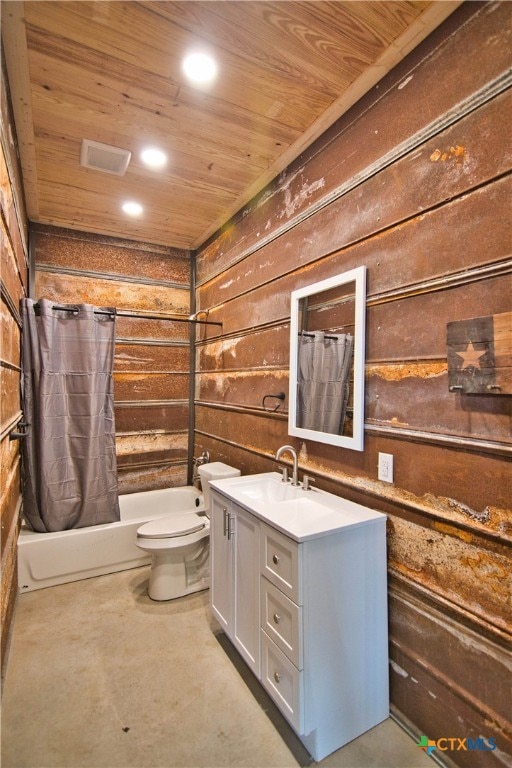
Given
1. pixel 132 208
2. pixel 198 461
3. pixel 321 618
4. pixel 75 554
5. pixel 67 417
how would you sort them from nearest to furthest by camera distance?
pixel 321 618, pixel 75 554, pixel 67 417, pixel 132 208, pixel 198 461

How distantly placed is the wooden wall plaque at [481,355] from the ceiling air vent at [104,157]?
6.98ft

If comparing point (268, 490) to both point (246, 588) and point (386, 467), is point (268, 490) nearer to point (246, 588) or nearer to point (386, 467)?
point (246, 588)

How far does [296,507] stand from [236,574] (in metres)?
0.44

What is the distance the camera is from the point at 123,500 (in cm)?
335

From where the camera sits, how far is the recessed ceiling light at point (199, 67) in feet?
5.31

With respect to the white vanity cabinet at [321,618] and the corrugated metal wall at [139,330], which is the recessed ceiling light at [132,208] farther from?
the white vanity cabinet at [321,618]

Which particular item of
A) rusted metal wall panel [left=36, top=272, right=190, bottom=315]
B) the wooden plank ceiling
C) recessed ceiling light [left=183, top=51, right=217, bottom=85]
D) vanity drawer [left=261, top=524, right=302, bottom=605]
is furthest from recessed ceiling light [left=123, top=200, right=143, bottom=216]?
vanity drawer [left=261, top=524, right=302, bottom=605]

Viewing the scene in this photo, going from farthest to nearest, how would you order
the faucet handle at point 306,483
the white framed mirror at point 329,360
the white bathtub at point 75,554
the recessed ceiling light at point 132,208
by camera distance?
the recessed ceiling light at point 132,208 → the white bathtub at point 75,554 → the faucet handle at point 306,483 → the white framed mirror at point 329,360

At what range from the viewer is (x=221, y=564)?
200 cm

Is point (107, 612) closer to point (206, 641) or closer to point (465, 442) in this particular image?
point (206, 641)

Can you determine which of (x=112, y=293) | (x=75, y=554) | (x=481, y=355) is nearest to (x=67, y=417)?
(x=75, y=554)

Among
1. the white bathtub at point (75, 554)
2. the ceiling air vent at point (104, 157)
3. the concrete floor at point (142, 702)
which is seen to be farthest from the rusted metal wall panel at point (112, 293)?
the concrete floor at point (142, 702)

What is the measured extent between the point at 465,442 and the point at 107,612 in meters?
2.27

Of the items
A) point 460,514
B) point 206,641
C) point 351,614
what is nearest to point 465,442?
point 460,514
